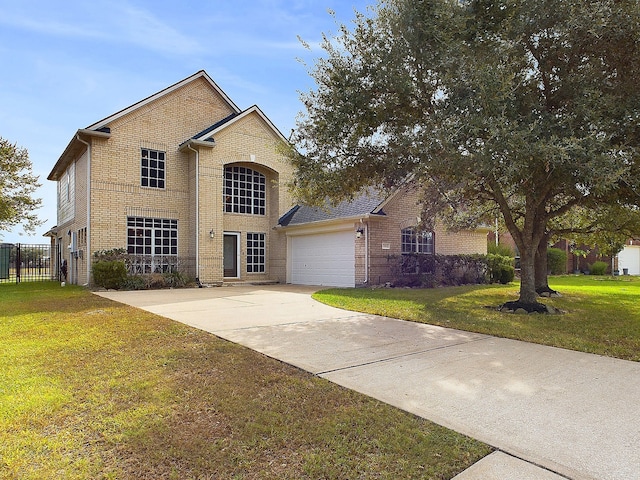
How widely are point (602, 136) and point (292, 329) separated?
248 inches

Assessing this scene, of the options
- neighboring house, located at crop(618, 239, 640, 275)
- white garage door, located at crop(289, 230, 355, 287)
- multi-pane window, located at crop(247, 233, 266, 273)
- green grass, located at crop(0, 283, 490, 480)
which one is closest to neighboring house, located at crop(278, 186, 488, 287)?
white garage door, located at crop(289, 230, 355, 287)

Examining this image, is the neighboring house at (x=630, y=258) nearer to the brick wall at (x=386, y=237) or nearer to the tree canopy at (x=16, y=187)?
the brick wall at (x=386, y=237)

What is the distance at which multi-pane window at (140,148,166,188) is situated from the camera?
56.1 ft

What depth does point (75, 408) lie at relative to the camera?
11.5 ft

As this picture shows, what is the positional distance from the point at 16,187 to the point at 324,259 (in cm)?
1760

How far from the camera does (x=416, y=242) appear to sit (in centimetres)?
1809

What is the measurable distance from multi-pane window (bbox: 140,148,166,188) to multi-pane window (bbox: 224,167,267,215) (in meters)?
2.66

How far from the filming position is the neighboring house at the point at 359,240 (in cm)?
1609

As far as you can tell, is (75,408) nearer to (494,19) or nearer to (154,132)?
(494,19)

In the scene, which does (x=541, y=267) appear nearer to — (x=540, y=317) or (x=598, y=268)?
(x=540, y=317)

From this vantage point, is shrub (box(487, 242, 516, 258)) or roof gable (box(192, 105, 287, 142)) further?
shrub (box(487, 242, 516, 258))

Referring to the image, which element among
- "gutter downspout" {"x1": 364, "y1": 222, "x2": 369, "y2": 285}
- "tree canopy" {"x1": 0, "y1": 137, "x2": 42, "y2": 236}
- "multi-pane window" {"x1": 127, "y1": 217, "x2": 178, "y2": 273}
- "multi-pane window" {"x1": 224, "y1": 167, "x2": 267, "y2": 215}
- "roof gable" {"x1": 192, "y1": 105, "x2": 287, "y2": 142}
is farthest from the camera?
"tree canopy" {"x1": 0, "y1": 137, "x2": 42, "y2": 236}

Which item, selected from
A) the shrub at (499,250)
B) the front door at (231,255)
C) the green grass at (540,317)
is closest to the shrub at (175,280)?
the front door at (231,255)

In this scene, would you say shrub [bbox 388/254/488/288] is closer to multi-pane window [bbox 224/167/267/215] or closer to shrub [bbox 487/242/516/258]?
shrub [bbox 487/242/516/258]
